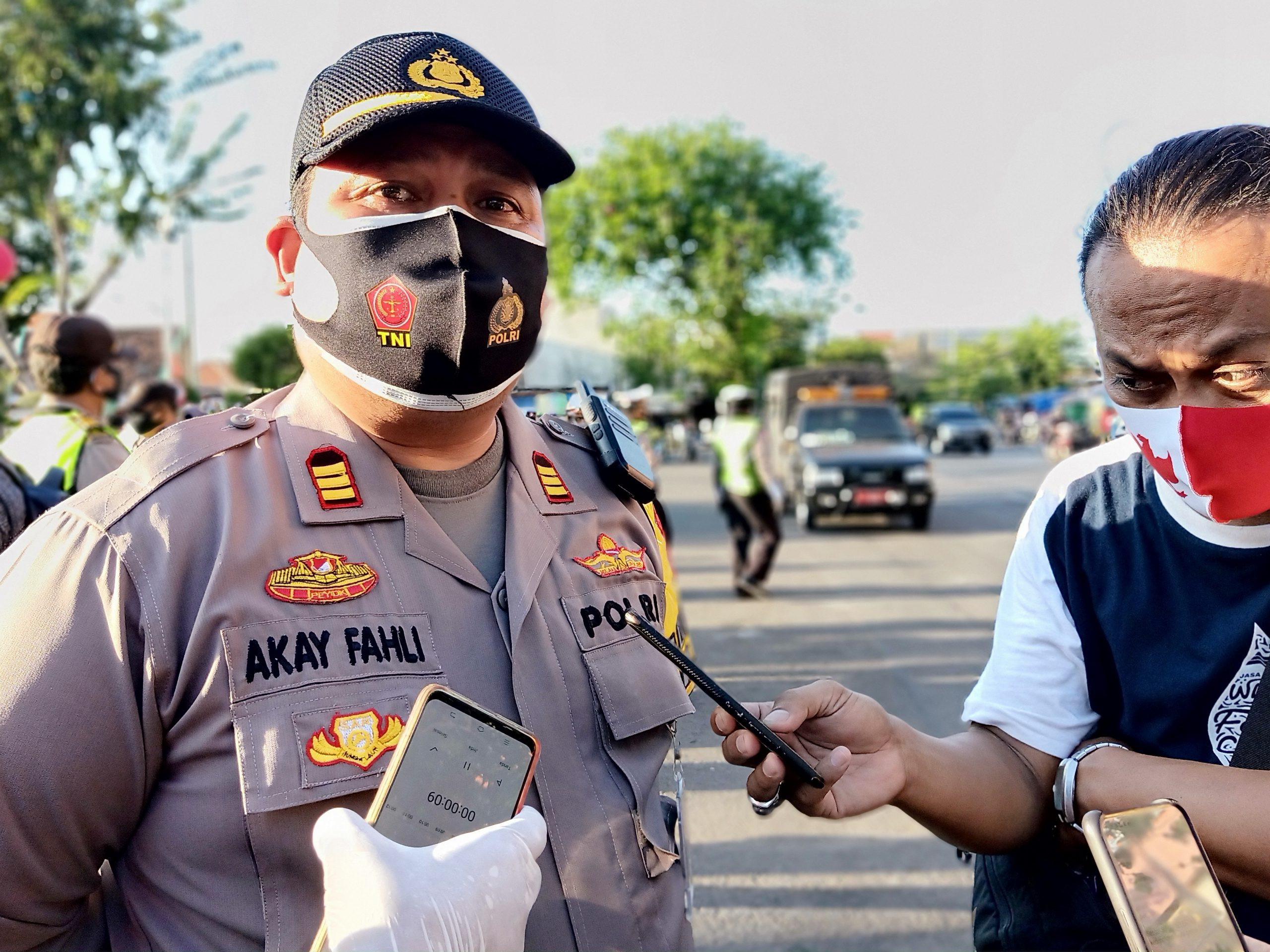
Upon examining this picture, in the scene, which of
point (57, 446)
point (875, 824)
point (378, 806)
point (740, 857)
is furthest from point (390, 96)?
point (875, 824)

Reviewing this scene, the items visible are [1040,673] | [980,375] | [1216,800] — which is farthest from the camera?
[980,375]

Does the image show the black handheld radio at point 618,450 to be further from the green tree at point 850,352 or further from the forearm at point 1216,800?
the green tree at point 850,352

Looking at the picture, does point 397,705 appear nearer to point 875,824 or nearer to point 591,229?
point 875,824

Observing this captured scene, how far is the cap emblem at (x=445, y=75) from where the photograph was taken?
1535 mm

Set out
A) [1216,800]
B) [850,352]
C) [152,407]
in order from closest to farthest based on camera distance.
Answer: [1216,800], [152,407], [850,352]

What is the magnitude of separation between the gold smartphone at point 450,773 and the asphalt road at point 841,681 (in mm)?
445

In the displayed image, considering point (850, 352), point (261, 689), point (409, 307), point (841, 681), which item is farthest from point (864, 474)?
point (850, 352)

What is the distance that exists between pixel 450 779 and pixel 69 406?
3.68 metres

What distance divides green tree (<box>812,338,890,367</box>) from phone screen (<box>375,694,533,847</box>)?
7189cm

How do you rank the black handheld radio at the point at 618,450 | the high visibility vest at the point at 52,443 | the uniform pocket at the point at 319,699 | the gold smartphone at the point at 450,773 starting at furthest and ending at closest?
the high visibility vest at the point at 52,443, the black handheld radio at the point at 618,450, the uniform pocket at the point at 319,699, the gold smartphone at the point at 450,773

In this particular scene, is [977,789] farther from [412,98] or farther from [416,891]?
[412,98]

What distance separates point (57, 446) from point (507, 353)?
2937mm

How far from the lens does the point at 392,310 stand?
1.58 metres

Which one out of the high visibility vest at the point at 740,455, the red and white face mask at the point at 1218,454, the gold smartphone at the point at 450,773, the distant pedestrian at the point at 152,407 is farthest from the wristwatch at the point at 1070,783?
the high visibility vest at the point at 740,455
